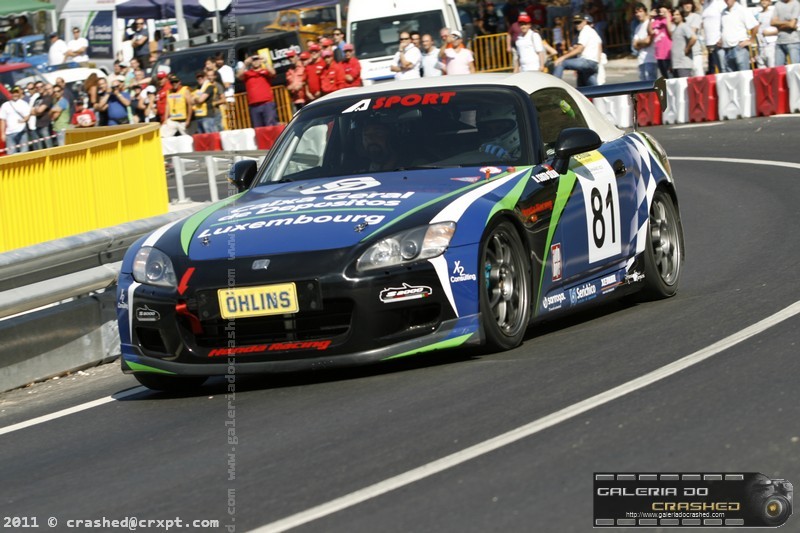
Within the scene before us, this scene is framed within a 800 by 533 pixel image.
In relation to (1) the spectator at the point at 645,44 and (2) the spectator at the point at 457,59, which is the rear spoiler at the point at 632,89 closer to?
(2) the spectator at the point at 457,59

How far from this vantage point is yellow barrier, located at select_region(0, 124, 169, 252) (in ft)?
40.0

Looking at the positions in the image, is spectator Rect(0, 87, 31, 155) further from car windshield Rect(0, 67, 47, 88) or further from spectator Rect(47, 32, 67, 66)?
spectator Rect(47, 32, 67, 66)

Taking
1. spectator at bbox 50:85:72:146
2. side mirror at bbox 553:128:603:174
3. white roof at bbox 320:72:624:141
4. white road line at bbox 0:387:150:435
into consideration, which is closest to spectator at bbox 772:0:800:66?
spectator at bbox 50:85:72:146

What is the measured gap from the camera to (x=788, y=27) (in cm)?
2411

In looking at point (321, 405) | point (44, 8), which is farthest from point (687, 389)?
point (44, 8)

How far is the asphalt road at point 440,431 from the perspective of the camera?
16.7 feet

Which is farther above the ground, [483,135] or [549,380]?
[483,135]

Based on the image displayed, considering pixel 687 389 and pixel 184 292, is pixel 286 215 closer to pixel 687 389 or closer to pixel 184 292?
pixel 184 292

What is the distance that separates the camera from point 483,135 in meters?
8.69

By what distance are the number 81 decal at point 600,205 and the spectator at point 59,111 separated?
18564 mm

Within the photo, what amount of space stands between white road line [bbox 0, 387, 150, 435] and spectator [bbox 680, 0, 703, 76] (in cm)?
1828

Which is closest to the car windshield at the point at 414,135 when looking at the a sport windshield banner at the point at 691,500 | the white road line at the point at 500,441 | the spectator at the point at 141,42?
the white road line at the point at 500,441

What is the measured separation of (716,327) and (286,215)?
236cm

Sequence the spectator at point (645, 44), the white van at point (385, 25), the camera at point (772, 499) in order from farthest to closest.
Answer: the white van at point (385, 25), the spectator at point (645, 44), the camera at point (772, 499)
